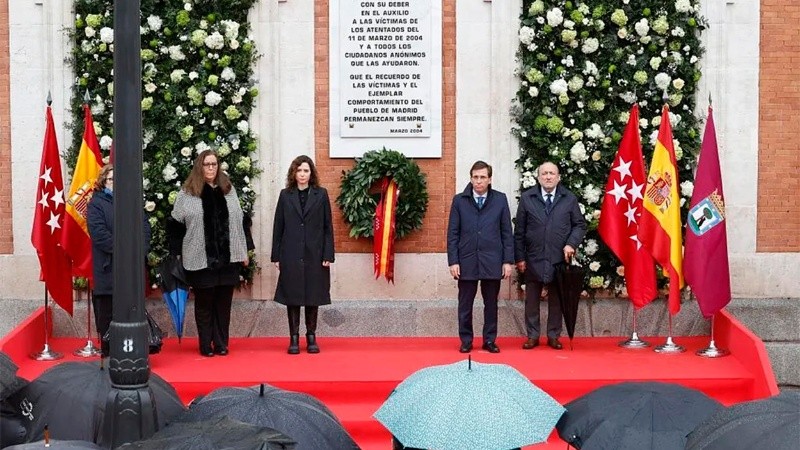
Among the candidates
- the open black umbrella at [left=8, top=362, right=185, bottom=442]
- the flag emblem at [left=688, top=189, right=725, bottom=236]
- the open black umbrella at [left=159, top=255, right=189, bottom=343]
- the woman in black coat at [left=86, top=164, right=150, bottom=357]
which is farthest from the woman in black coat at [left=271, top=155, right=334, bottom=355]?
the open black umbrella at [left=8, top=362, right=185, bottom=442]

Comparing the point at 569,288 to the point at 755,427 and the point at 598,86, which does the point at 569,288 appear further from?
the point at 755,427

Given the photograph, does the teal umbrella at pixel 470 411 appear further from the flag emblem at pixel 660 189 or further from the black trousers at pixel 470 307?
the flag emblem at pixel 660 189

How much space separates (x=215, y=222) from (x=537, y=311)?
10.6 ft

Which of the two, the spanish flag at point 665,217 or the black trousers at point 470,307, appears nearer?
the black trousers at point 470,307

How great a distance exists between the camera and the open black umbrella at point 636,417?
522 cm

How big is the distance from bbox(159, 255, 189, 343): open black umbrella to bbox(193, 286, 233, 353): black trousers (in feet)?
0.71

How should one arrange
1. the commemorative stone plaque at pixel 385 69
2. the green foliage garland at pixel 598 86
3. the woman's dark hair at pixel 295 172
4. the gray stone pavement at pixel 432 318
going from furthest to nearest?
the commemorative stone plaque at pixel 385 69, the green foliage garland at pixel 598 86, the gray stone pavement at pixel 432 318, the woman's dark hair at pixel 295 172

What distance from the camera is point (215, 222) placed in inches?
435

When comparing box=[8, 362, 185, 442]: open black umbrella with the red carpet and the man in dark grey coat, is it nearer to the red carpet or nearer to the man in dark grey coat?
the red carpet

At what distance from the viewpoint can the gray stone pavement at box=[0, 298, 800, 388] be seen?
12.1m

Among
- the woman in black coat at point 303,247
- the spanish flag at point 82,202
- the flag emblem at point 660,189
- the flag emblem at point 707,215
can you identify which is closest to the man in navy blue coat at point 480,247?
the woman in black coat at point 303,247

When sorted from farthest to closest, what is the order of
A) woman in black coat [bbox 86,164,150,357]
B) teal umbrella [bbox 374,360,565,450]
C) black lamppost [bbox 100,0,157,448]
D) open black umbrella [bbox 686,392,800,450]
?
woman in black coat [bbox 86,164,150,357], black lamppost [bbox 100,0,157,448], teal umbrella [bbox 374,360,565,450], open black umbrella [bbox 686,392,800,450]

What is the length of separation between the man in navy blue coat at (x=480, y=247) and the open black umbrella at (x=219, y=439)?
691 cm

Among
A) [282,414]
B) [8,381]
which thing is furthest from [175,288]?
[282,414]
